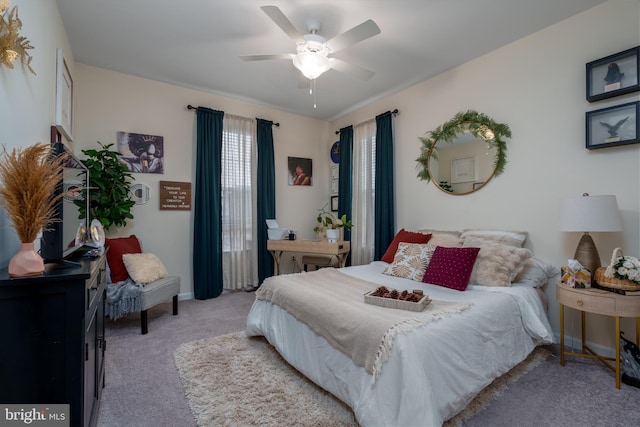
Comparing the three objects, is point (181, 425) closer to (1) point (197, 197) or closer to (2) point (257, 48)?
(1) point (197, 197)

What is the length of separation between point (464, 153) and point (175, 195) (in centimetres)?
347

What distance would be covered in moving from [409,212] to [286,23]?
8.33ft

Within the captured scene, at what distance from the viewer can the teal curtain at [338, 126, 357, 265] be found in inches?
175

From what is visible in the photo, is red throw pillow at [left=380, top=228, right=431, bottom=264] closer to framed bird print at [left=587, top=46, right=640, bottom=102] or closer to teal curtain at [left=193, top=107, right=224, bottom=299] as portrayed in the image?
framed bird print at [left=587, top=46, right=640, bottom=102]

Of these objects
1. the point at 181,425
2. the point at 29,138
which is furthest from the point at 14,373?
the point at 29,138

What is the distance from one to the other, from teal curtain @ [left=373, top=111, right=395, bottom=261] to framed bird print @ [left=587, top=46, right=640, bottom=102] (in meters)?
1.98

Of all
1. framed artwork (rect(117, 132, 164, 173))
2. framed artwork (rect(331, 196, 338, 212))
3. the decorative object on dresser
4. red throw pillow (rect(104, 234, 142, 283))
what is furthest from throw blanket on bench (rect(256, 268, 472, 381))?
framed artwork (rect(331, 196, 338, 212))

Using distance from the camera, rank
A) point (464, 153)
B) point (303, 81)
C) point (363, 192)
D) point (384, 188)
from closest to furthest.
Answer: point (303, 81)
point (464, 153)
point (384, 188)
point (363, 192)

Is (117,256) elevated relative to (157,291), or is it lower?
elevated

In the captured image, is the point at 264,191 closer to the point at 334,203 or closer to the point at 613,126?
the point at 334,203

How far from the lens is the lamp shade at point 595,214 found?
1.98 meters

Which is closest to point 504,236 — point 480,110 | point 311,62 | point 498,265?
point 498,265

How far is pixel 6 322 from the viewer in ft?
3.03

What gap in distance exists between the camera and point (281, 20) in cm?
192
